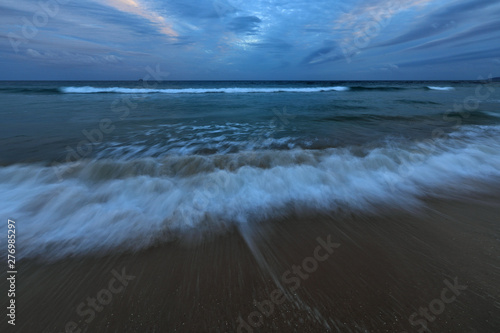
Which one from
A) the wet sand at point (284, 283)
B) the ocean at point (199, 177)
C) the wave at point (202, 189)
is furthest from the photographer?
the ocean at point (199, 177)

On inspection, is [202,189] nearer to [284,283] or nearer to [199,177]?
[199,177]

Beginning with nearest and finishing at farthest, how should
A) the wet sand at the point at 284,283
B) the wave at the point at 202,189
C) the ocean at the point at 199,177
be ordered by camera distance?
the wet sand at the point at 284,283 → the wave at the point at 202,189 → the ocean at the point at 199,177

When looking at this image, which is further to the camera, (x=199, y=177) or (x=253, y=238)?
(x=199, y=177)

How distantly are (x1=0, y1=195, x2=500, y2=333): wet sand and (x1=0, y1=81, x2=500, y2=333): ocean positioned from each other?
13mm

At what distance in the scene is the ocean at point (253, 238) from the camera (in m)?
1.77

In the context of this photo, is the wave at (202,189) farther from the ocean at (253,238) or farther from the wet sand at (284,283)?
the wet sand at (284,283)

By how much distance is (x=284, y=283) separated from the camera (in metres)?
2.05

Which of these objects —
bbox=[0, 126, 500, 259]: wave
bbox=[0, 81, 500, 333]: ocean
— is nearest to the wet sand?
bbox=[0, 81, 500, 333]: ocean

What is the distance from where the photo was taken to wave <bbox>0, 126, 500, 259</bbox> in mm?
2824

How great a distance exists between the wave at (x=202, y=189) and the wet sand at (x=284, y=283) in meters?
0.38

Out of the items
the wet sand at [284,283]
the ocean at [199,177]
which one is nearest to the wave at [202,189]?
the ocean at [199,177]

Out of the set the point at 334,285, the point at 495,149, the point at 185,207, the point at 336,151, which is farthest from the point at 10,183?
the point at 495,149

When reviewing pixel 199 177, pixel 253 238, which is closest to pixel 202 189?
pixel 199 177

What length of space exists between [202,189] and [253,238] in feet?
4.86
